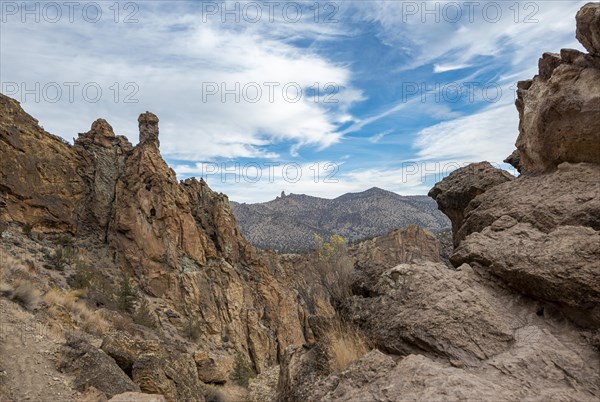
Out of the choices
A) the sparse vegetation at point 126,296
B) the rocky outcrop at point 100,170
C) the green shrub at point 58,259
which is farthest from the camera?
the rocky outcrop at point 100,170

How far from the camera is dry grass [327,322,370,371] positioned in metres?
5.36

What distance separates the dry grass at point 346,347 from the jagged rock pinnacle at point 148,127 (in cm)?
3431

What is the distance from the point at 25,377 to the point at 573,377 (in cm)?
906

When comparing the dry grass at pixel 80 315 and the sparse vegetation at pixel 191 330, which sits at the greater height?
the dry grass at pixel 80 315

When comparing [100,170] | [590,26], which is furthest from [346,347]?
[100,170]

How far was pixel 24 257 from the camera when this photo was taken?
22.2 m

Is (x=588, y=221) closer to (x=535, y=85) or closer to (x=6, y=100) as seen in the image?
(x=535, y=85)

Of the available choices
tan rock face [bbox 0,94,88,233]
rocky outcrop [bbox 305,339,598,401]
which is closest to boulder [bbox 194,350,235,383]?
tan rock face [bbox 0,94,88,233]

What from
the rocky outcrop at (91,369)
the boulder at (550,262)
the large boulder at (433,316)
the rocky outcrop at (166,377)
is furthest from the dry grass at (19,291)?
the boulder at (550,262)

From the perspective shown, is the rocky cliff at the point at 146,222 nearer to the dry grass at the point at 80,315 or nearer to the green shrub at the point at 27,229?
the green shrub at the point at 27,229

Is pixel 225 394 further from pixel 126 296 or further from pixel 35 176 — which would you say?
pixel 35 176

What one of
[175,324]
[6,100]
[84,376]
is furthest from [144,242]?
[84,376]

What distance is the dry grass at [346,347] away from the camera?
5.36 meters

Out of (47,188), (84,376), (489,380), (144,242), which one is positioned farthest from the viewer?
(144,242)
